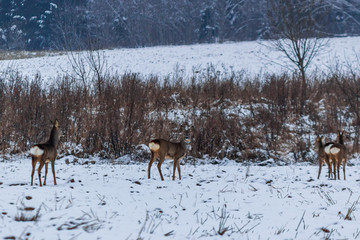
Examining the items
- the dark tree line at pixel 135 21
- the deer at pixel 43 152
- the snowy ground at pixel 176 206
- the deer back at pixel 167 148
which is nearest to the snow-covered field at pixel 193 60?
the deer back at pixel 167 148

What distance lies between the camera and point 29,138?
10125 mm

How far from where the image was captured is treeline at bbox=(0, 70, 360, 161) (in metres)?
10.0

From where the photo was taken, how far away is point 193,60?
27.8m

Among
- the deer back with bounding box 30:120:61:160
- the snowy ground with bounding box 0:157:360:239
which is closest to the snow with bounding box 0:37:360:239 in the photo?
the snowy ground with bounding box 0:157:360:239

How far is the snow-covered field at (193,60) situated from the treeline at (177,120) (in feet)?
31.4

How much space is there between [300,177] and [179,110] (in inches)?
275

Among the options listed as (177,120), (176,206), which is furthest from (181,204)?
(177,120)

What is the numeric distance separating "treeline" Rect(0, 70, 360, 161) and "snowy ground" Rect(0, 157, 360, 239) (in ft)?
9.80

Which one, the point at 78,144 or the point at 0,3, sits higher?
the point at 0,3

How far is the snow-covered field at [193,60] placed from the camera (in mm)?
23859

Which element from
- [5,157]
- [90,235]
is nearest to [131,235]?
[90,235]

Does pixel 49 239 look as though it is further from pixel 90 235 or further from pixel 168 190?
pixel 168 190

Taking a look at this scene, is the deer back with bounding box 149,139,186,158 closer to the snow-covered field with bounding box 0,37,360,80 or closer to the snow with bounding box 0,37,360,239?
the snow with bounding box 0,37,360,239

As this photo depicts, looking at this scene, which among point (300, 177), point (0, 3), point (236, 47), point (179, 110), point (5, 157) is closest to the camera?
point (300, 177)
